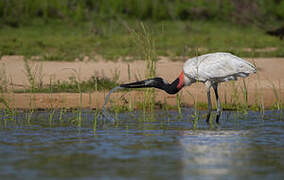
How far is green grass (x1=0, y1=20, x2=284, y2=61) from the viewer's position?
13828 millimetres

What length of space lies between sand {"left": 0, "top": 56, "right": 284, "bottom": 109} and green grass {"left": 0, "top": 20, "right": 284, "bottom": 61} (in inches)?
23.4

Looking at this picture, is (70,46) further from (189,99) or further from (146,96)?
(146,96)

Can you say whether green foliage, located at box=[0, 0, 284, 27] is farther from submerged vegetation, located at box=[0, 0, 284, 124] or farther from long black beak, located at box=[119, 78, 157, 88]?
long black beak, located at box=[119, 78, 157, 88]

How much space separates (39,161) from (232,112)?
12.9 ft

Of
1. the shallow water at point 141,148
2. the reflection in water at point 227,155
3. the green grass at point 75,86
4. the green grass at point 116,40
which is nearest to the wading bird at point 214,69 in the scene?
the shallow water at point 141,148

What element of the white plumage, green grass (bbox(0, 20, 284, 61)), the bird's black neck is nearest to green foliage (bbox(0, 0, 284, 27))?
green grass (bbox(0, 20, 284, 61))

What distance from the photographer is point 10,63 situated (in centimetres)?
1234

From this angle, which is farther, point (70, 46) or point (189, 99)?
point (70, 46)

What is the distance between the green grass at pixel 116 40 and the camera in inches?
544

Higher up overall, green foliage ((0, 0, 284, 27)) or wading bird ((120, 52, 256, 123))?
green foliage ((0, 0, 284, 27))

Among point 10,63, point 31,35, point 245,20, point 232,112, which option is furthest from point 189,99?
point 245,20

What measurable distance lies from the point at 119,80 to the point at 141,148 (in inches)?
212

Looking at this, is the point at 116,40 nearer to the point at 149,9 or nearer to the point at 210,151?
the point at 149,9

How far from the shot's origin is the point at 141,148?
18.7 feet
